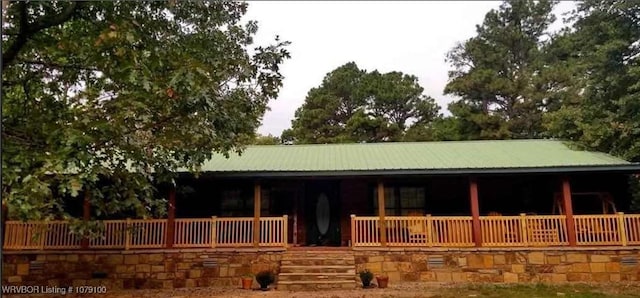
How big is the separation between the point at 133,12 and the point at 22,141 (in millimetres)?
2989

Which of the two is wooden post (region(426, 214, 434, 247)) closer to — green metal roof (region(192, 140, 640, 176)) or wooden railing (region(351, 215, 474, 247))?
wooden railing (region(351, 215, 474, 247))

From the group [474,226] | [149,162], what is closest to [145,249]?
[149,162]

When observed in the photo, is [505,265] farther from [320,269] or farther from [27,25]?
[27,25]

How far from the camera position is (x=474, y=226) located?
471 inches

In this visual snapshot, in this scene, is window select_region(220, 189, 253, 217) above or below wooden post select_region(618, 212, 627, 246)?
above

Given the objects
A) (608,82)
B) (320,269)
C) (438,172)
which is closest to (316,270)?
(320,269)

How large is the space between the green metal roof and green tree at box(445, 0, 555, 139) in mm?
13975

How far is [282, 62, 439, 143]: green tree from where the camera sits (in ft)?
105

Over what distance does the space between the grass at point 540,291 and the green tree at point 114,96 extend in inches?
237

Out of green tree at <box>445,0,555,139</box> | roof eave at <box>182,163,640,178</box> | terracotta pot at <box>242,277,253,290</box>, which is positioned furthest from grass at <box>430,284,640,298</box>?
green tree at <box>445,0,555,139</box>

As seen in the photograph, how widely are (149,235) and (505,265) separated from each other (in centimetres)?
919

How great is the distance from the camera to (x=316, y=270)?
11.3m

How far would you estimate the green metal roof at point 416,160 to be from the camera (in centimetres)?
1193

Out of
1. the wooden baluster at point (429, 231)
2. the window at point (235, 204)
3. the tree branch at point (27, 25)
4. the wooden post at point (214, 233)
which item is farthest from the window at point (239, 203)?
the tree branch at point (27, 25)
